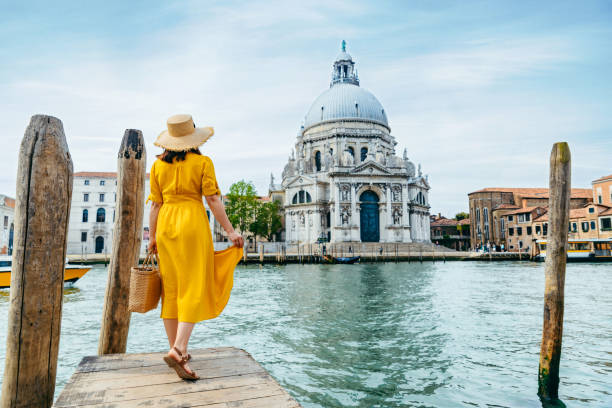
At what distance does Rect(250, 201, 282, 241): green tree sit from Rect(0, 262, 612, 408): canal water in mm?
31167

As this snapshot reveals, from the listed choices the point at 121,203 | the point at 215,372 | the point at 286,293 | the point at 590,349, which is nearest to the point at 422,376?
the point at 590,349

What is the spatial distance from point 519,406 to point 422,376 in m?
1.20

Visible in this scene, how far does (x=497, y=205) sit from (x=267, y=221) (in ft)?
79.7

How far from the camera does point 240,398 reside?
246 centimetres

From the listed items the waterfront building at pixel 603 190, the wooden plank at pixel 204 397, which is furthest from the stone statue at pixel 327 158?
the wooden plank at pixel 204 397

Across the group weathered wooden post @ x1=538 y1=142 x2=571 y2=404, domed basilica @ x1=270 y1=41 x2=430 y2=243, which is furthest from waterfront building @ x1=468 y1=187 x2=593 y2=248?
weathered wooden post @ x1=538 y1=142 x2=571 y2=404

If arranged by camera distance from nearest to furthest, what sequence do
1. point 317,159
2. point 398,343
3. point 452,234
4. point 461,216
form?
1. point 398,343
2. point 317,159
3. point 452,234
4. point 461,216

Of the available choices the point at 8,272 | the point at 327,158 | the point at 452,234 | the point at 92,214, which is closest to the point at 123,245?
the point at 8,272

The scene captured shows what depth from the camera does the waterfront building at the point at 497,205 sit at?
46.3 m

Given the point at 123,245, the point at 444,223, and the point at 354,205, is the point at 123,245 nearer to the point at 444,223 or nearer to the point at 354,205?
the point at 354,205

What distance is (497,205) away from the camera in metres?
48.5

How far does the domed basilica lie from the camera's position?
4119cm

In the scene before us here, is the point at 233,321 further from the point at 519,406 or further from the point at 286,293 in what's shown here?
the point at 519,406

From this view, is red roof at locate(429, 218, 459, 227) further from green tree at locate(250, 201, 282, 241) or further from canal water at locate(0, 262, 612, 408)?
canal water at locate(0, 262, 612, 408)
